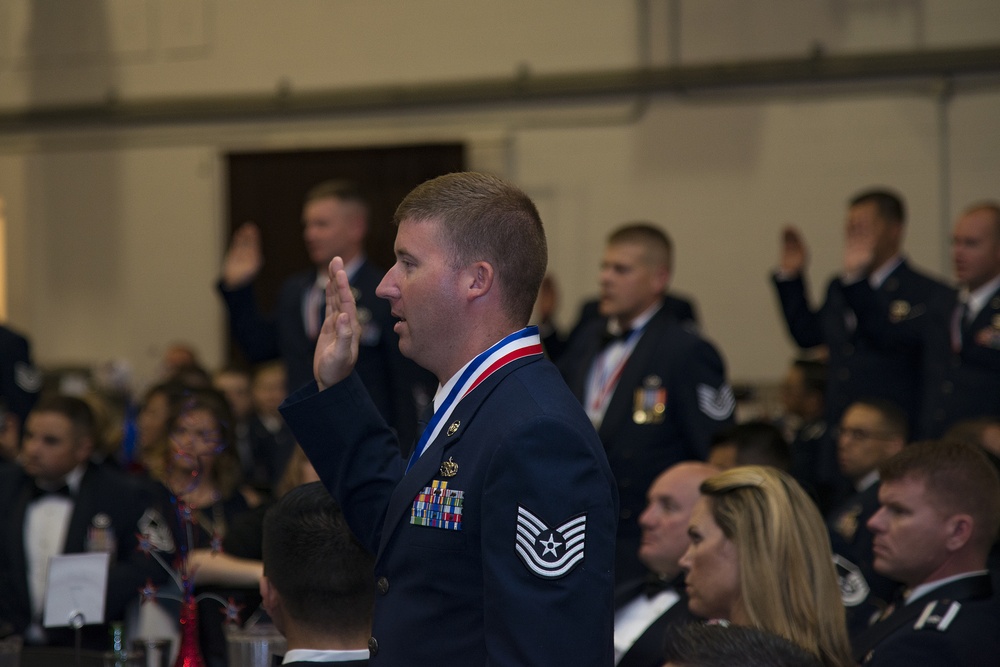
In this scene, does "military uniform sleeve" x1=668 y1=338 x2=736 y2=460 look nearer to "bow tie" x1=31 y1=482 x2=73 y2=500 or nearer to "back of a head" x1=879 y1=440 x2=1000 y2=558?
"back of a head" x1=879 y1=440 x2=1000 y2=558

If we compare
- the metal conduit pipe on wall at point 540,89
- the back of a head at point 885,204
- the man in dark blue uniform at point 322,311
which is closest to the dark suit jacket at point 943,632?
the man in dark blue uniform at point 322,311

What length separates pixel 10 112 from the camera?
1005cm

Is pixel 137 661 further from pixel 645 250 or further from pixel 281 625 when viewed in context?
pixel 645 250

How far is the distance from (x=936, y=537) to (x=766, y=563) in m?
0.61

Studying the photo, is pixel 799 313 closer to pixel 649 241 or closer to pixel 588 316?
pixel 588 316

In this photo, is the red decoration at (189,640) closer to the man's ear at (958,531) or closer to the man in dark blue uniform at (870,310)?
the man's ear at (958,531)

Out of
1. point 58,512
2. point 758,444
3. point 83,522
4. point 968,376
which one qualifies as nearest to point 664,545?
point 758,444

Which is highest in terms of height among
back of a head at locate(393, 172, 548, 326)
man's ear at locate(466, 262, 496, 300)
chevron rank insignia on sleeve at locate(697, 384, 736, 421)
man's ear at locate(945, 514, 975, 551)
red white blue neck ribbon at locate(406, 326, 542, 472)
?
back of a head at locate(393, 172, 548, 326)

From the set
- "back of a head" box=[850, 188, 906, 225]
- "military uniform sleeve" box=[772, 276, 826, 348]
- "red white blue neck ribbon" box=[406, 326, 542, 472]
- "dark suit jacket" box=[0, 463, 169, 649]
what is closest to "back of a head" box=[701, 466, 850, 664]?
"red white blue neck ribbon" box=[406, 326, 542, 472]

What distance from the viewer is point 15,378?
6.29m

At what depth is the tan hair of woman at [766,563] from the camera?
2604 millimetres

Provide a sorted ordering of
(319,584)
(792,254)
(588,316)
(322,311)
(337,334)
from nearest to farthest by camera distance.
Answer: (337,334), (319,584), (322,311), (792,254), (588,316)

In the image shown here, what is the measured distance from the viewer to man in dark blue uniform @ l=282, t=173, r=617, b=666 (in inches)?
68.3

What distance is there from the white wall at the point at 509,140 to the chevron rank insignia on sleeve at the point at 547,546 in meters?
6.92
